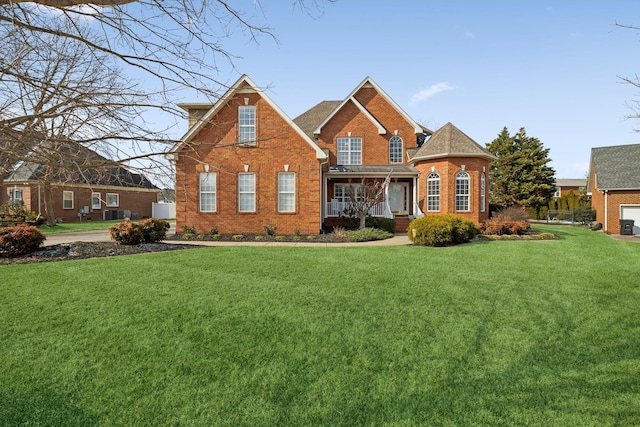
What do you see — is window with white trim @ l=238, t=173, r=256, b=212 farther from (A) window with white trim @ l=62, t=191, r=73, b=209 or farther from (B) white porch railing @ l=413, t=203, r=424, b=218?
(A) window with white trim @ l=62, t=191, r=73, b=209

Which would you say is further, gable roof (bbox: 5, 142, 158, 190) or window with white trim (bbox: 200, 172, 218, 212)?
window with white trim (bbox: 200, 172, 218, 212)

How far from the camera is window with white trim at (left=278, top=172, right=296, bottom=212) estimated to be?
17500mm

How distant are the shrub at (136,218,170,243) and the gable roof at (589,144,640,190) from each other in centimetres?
2570

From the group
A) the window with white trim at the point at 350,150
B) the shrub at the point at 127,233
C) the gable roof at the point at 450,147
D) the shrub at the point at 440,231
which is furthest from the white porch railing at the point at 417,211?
the shrub at the point at 127,233

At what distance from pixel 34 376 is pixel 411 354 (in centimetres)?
451

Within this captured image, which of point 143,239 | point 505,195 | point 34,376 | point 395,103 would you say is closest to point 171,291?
point 34,376

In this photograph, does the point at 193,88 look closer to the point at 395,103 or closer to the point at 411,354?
the point at 411,354

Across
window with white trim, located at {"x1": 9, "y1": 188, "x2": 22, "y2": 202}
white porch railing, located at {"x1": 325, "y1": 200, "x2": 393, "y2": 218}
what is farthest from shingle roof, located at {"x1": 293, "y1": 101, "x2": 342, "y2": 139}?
window with white trim, located at {"x1": 9, "y1": 188, "x2": 22, "y2": 202}

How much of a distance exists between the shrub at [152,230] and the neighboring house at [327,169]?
52.0 inches

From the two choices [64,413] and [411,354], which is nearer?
[64,413]

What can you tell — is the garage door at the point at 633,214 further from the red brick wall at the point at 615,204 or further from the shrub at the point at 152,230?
the shrub at the point at 152,230

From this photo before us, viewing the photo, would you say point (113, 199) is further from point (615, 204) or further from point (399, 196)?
point (615, 204)

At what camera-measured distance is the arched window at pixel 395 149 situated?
75.5 ft

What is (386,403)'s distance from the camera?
3.68 m
